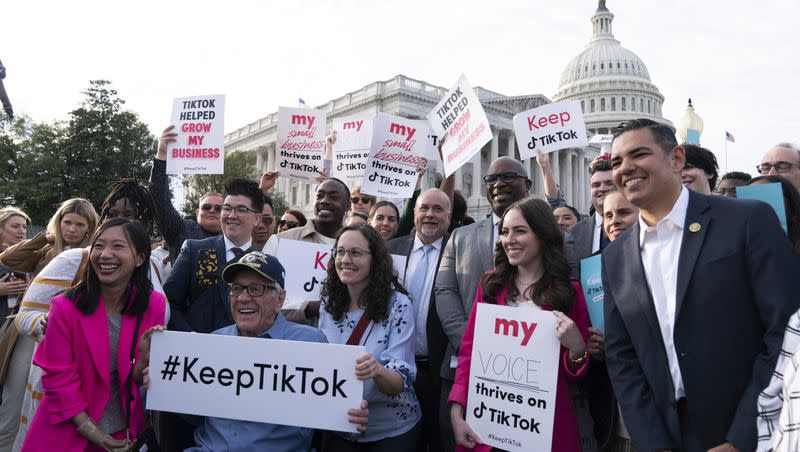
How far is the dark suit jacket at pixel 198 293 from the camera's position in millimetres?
4422

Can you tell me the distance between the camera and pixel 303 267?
5.25 metres

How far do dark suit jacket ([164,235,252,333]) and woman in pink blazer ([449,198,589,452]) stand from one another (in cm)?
189

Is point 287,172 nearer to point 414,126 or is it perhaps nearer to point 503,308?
point 414,126

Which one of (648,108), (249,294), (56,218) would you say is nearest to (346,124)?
(56,218)

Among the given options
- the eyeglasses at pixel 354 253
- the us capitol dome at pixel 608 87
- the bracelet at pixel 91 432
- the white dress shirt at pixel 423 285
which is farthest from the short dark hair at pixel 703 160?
the us capitol dome at pixel 608 87

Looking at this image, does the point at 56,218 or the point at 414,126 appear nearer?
the point at 56,218

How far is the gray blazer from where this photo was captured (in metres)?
4.38

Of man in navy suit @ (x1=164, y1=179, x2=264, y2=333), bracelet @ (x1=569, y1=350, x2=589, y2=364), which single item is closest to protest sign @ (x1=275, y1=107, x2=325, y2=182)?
man in navy suit @ (x1=164, y1=179, x2=264, y2=333)

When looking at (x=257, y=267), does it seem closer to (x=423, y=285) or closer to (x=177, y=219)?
(x=423, y=285)

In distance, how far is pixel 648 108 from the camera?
109 metres

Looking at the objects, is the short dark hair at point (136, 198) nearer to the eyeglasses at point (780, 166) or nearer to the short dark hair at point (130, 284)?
the short dark hair at point (130, 284)

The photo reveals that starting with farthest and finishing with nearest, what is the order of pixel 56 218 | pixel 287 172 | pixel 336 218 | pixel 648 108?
1. pixel 648 108
2. pixel 287 172
3. pixel 336 218
4. pixel 56 218

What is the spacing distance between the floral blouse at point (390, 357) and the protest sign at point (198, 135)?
4292 millimetres

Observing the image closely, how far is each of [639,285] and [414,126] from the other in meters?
5.47
